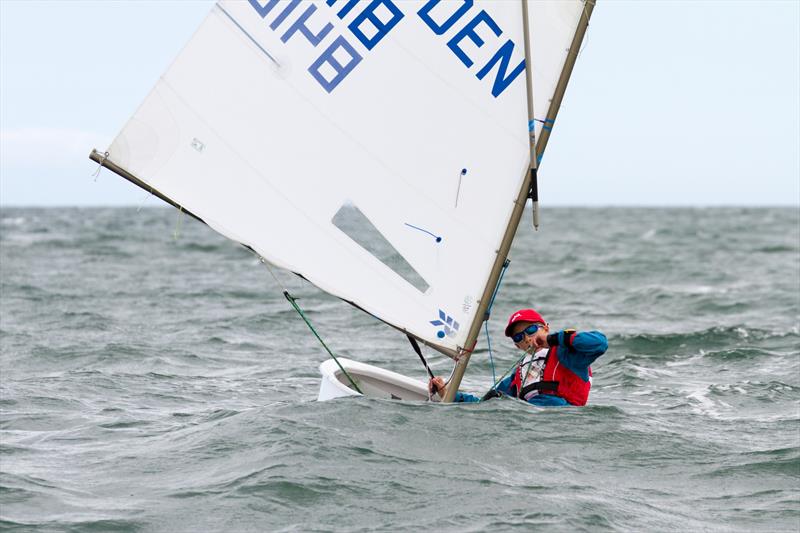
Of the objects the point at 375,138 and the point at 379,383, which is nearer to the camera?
the point at 375,138

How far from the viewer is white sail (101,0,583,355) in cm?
724

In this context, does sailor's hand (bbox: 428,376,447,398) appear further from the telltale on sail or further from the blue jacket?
the telltale on sail

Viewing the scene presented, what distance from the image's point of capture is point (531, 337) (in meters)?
7.64

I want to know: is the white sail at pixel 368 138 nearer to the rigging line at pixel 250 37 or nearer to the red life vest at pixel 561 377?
the rigging line at pixel 250 37

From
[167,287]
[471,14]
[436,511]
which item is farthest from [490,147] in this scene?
[167,287]

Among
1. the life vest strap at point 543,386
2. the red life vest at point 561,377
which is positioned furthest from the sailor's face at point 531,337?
the life vest strap at point 543,386

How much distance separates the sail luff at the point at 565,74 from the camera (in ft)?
23.6

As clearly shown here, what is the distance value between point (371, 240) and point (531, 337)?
4.79 feet

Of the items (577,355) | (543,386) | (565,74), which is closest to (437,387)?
(543,386)

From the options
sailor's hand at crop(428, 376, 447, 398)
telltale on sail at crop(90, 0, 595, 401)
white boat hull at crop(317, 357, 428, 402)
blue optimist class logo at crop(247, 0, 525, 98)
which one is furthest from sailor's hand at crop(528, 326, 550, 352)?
blue optimist class logo at crop(247, 0, 525, 98)

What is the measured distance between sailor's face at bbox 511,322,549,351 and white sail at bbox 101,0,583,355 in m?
0.49

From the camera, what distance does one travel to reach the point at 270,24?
725 cm

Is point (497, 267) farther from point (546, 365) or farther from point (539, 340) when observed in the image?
point (546, 365)

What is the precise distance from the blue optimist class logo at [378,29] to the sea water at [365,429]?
2.09 meters
